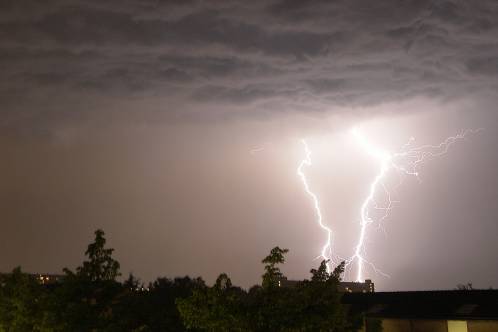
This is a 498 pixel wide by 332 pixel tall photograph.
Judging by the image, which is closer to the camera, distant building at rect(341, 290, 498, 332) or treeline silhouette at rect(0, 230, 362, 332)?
treeline silhouette at rect(0, 230, 362, 332)

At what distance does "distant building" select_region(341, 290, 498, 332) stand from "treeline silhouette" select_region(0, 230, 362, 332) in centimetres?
1315

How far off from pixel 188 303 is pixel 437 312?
18422mm

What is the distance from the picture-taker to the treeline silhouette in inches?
477

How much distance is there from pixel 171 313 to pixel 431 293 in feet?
42.5

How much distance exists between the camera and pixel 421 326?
2922 centimetres

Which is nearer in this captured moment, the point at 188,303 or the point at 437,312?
the point at 188,303

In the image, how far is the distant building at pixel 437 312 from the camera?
26.7m

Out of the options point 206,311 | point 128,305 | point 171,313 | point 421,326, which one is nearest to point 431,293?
point 421,326

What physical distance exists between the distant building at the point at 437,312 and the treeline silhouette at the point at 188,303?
13.1 metres

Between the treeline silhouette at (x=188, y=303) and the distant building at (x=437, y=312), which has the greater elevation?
the distant building at (x=437, y=312)

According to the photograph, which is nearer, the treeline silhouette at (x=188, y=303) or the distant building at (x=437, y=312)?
the treeline silhouette at (x=188, y=303)

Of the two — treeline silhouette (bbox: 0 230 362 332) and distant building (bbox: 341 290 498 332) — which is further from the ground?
distant building (bbox: 341 290 498 332)

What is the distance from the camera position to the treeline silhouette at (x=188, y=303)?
39.8 ft

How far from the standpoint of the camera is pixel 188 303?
1258cm
